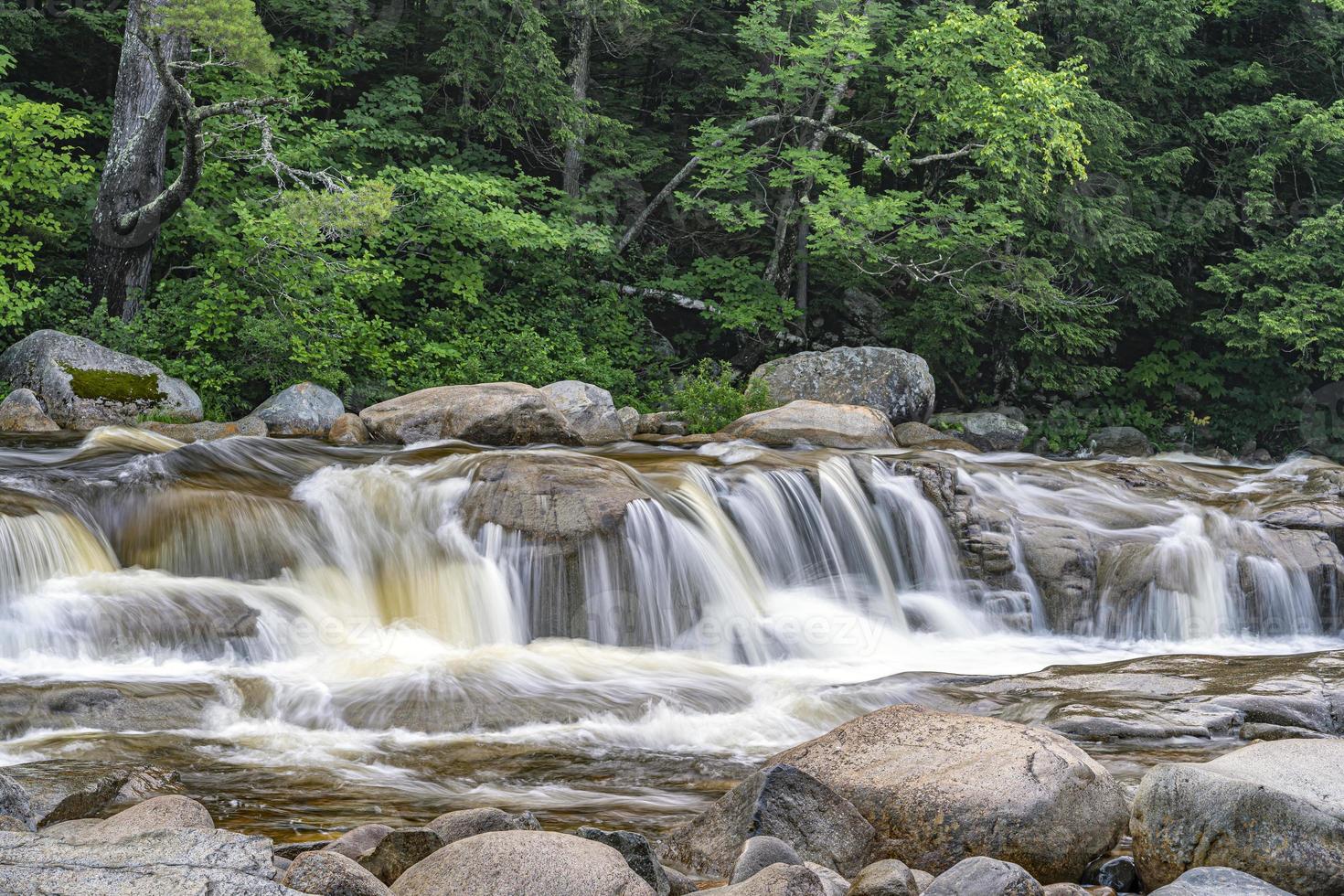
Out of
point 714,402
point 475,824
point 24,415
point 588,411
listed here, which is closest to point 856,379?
point 714,402

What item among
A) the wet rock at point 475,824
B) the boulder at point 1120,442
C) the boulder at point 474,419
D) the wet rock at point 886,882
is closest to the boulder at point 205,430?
the boulder at point 474,419

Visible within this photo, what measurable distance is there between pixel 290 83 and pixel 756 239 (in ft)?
26.8

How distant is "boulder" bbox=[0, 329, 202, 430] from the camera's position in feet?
40.2

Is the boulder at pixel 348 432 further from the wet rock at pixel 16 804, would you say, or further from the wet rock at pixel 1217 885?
the wet rock at pixel 1217 885

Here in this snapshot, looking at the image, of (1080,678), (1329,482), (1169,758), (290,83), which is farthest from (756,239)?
(1169,758)

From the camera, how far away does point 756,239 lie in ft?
66.1


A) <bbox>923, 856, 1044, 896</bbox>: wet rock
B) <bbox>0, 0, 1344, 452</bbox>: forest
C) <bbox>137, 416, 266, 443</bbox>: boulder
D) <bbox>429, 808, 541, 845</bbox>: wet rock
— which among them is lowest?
<bbox>923, 856, 1044, 896</bbox>: wet rock

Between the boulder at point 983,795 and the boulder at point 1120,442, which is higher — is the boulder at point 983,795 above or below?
below

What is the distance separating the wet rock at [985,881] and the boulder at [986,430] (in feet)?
47.0

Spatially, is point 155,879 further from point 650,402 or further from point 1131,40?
point 1131,40

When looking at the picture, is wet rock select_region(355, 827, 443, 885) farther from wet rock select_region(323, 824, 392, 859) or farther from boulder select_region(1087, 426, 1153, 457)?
boulder select_region(1087, 426, 1153, 457)

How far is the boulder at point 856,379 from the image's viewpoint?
16.5 meters

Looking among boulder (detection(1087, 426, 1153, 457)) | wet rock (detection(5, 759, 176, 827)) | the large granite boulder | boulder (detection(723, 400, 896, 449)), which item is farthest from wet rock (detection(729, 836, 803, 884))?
boulder (detection(1087, 426, 1153, 457))

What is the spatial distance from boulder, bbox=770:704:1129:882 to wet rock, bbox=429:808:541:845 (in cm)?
124
